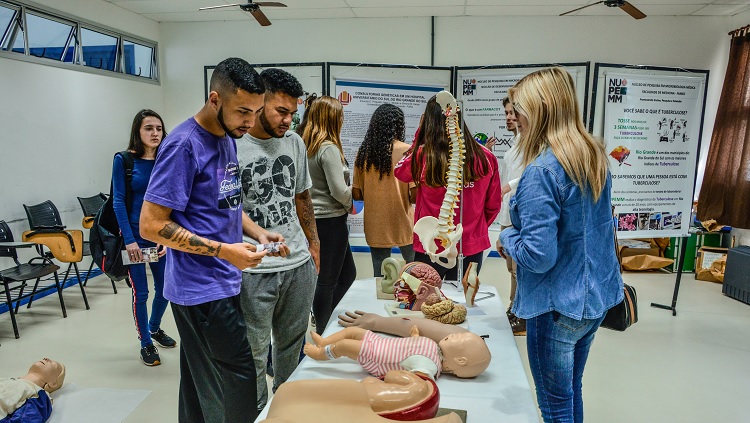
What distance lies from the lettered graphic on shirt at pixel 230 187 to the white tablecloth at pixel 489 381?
0.56m

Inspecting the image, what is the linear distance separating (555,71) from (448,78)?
440 centimetres

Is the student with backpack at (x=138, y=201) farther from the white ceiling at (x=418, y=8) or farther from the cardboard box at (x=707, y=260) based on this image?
the cardboard box at (x=707, y=260)

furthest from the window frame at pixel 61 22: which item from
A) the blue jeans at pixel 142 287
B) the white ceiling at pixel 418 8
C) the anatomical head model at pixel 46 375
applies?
the anatomical head model at pixel 46 375

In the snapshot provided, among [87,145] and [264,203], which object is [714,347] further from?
[87,145]

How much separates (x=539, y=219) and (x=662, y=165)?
363 cm

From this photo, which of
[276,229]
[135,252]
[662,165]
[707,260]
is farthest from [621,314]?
[707,260]

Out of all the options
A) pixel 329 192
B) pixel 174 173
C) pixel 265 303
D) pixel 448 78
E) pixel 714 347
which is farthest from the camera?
pixel 448 78

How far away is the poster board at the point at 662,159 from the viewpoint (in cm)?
432

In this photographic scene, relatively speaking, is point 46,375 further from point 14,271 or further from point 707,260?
point 707,260

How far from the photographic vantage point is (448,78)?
5.70 meters

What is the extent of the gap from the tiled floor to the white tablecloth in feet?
3.61

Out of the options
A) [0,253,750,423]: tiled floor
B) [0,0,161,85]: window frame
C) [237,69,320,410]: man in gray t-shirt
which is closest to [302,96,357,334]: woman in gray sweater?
[237,69,320,410]: man in gray t-shirt

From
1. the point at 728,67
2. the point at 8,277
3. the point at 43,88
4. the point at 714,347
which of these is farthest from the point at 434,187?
the point at 728,67

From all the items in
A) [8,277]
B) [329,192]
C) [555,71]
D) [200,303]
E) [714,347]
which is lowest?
[714,347]
